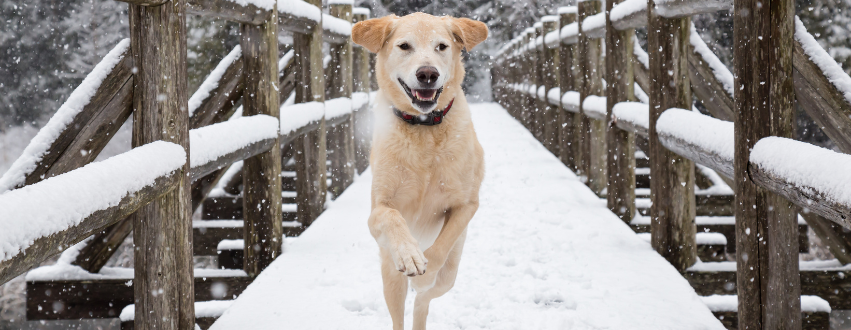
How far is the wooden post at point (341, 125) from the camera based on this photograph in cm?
703

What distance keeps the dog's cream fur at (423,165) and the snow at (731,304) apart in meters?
1.48

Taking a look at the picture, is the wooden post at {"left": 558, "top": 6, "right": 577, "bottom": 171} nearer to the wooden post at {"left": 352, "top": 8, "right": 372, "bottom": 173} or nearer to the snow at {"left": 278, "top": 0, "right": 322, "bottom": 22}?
the wooden post at {"left": 352, "top": 8, "right": 372, "bottom": 173}

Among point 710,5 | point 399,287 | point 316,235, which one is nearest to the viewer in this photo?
point 399,287

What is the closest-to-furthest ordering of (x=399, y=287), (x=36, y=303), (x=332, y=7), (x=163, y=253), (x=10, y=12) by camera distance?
(x=163, y=253) < (x=399, y=287) < (x=36, y=303) < (x=332, y=7) < (x=10, y=12)

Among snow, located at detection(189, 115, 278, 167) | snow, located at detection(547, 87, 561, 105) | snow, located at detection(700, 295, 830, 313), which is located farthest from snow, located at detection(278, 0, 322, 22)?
snow, located at detection(547, 87, 561, 105)


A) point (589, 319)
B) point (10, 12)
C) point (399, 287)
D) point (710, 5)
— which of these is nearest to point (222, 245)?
point (399, 287)

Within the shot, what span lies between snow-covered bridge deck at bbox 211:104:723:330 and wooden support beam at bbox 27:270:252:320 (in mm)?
539

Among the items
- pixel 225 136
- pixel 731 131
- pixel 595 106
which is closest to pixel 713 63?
pixel 731 131

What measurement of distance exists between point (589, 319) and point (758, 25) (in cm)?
149

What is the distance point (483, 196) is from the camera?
614cm

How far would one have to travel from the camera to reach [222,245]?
506 centimetres

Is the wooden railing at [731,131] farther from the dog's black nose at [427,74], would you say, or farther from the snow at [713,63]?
the dog's black nose at [427,74]

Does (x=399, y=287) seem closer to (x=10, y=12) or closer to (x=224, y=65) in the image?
(x=224, y=65)

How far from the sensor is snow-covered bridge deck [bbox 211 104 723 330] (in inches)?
121
